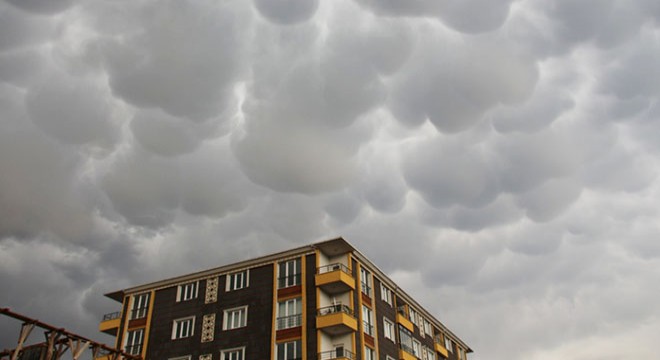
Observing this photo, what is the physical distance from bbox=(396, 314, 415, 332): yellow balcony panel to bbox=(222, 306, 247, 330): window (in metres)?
16.6

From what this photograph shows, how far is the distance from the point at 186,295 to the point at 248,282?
7.36 meters

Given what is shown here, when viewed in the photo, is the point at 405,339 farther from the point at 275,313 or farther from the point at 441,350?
the point at 275,313

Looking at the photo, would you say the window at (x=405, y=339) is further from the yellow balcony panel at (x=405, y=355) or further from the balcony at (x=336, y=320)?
the balcony at (x=336, y=320)

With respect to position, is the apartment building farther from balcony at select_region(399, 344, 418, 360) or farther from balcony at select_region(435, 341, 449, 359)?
balcony at select_region(435, 341, 449, 359)

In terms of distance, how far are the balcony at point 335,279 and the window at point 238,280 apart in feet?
25.1

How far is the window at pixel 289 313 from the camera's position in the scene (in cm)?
5275

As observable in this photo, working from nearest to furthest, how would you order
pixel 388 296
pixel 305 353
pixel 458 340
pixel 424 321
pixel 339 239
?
1. pixel 305 353
2. pixel 339 239
3. pixel 388 296
4. pixel 424 321
5. pixel 458 340

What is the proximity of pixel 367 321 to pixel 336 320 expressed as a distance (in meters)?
6.00

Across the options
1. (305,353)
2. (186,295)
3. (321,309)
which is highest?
(186,295)

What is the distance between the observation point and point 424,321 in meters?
71.2

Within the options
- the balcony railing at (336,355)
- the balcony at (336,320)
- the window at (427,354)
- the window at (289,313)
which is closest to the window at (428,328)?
the window at (427,354)

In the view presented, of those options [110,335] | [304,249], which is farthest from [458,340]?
[110,335]

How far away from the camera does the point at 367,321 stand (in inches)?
2186

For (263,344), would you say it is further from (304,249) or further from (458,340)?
(458,340)
